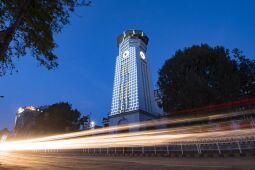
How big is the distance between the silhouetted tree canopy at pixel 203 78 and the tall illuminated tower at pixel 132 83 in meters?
23.9

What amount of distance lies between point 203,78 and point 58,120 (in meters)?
36.8

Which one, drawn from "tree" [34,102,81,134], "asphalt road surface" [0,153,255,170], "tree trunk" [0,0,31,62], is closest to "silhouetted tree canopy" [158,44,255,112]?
"asphalt road surface" [0,153,255,170]

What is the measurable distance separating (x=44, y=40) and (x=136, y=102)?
4680 centimetres

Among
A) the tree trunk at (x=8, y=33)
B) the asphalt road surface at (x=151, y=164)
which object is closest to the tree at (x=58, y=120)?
the asphalt road surface at (x=151, y=164)

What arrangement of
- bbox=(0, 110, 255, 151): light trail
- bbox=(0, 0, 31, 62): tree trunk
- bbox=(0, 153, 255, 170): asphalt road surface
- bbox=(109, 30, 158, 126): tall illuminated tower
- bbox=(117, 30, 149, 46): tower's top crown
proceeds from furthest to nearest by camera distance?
bbox=(117, 30, 149, 46): tower's top crown
bbox=(109, 30, 158, 126): tall illuminated tower
bbox=(0, 110, 255, 151): light trail
bbox=(0, 153, 255, 170): asphalt road surface
bbox=(0, 0, 31, 62): tree trunk

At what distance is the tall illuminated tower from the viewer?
56156 mm

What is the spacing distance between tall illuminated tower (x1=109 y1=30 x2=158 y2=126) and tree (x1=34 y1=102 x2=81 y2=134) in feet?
31.4

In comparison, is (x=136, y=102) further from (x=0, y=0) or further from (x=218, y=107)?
(x=0, y=0)

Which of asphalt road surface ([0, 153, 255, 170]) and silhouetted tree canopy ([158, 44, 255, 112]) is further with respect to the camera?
silhouetted tree canopy ([158, 44, 255, 112])

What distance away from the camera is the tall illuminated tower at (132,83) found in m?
56.2

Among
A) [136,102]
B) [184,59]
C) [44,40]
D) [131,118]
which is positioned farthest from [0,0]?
[136,102]

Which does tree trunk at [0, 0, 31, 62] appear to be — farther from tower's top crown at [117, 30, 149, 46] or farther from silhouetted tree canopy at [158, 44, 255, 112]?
tower's top crown at [117, 30, 149, 46]

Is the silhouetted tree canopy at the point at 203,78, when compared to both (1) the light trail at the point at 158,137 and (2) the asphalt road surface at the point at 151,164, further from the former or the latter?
(2) the asphalt road surface at the point at 151,164

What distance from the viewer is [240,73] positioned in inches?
1132
